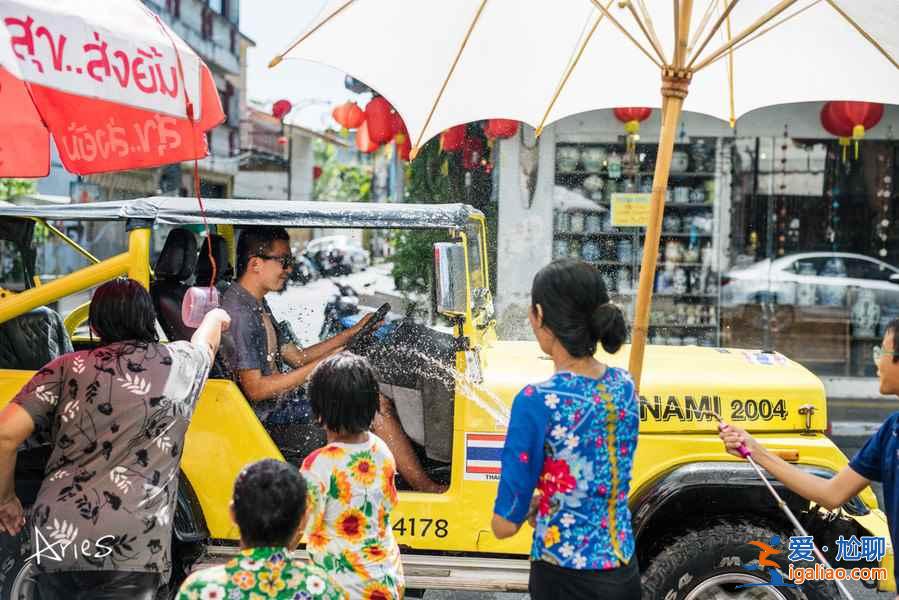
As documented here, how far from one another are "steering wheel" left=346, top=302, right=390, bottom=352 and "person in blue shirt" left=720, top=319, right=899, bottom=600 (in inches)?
63.4

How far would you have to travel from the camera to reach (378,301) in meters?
4.26

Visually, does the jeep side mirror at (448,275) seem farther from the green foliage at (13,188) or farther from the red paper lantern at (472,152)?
the green foliage at (13,188)

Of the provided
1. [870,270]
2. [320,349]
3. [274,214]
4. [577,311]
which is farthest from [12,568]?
[870,270]

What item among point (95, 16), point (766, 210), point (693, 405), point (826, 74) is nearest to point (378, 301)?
point (693, 405)

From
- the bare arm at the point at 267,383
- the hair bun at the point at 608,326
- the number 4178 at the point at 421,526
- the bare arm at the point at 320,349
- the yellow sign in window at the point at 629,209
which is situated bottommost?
the number 4178 at the point at 421,526

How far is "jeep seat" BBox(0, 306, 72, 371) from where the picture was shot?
429 centimetres

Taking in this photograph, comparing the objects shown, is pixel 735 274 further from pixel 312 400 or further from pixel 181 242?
pixel 312 400

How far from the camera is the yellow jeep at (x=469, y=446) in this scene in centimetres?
346

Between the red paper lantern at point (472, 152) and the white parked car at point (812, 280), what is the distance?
11.5ft

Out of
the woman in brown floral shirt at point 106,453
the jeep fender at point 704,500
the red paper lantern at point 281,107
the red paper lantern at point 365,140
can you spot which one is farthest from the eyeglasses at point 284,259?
the red paper lantern at point 281,107

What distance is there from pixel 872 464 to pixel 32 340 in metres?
3.87

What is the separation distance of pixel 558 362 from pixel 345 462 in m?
0.68

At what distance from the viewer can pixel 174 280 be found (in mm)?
4066

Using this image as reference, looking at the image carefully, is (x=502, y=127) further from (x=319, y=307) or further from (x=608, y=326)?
(x=608, y=326)
